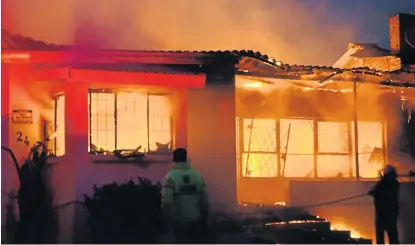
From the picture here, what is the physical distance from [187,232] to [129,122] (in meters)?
3.76

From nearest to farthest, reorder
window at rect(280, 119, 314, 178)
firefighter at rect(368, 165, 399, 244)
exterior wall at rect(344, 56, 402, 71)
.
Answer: firefighter at rect(368, 165, 399, 244) → window at rect(280, 119, 314, 178) → exterior wall at rect(344, 56, 402, 71)

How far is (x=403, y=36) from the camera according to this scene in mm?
21266

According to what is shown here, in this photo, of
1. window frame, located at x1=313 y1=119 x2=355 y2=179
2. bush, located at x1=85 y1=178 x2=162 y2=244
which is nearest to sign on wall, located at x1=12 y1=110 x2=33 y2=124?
bush, located at x1=85 y1=178 x2=162 y2=244

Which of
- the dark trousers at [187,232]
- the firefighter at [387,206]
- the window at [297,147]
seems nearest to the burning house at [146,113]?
the window at [297,147]

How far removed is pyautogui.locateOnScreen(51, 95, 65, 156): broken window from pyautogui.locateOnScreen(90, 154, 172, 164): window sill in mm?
774

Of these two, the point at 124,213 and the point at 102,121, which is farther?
the point at 102,121

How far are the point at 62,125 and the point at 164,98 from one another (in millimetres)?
2108

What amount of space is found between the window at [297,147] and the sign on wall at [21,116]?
6.30 m

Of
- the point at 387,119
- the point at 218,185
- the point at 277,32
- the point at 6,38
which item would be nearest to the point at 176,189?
the point at 218,185

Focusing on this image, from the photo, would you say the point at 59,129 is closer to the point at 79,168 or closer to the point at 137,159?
the point at 79,168

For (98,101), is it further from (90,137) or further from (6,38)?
(6,38)

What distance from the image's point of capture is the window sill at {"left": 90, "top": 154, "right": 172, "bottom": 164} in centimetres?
1201

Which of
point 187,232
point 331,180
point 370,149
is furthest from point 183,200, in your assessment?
point 370,149

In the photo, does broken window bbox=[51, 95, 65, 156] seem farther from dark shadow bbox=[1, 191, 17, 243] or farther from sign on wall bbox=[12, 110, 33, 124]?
dark shadow bbox=[1, 191, 17, 243]
